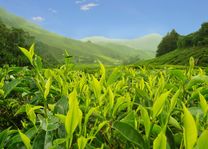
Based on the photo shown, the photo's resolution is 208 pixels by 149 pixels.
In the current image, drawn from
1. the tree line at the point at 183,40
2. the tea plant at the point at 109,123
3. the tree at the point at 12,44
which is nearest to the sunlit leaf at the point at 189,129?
the tea plant at the point at 109,123

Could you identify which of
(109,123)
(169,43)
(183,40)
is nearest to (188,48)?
(183,40)

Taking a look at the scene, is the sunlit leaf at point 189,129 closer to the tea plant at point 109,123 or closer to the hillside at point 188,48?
the tea plant at point 109,123

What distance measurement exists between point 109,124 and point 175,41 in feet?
354

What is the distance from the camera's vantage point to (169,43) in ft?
351

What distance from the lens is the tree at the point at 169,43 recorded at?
107 meters

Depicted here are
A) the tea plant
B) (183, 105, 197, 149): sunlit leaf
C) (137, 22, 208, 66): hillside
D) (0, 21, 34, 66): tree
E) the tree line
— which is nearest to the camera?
(183, 105, 197, 149): sunlit leaf

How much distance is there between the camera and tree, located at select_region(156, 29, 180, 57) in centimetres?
10662

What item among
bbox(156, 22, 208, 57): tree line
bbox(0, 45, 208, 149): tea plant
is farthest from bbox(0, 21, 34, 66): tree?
bbox(156, 22, 208, 57): tree line

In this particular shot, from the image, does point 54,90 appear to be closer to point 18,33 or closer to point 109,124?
point 109,124

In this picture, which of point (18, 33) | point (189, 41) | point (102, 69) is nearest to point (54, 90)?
point (102, 69)

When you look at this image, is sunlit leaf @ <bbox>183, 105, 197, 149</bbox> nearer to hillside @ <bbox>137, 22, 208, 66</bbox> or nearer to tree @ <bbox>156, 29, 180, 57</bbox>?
hillside @ <bbox>137, 22, 208, 66</bbox>

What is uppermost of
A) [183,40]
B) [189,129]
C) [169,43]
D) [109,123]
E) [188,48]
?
[189,129]

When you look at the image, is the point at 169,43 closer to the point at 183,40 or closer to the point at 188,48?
the point at 183,40

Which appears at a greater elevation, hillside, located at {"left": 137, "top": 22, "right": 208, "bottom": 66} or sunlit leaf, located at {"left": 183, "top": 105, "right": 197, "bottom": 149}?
→ sunlit leaf, located at {"left": 183, "top": 105, "right": 197, "bottom": 149}
